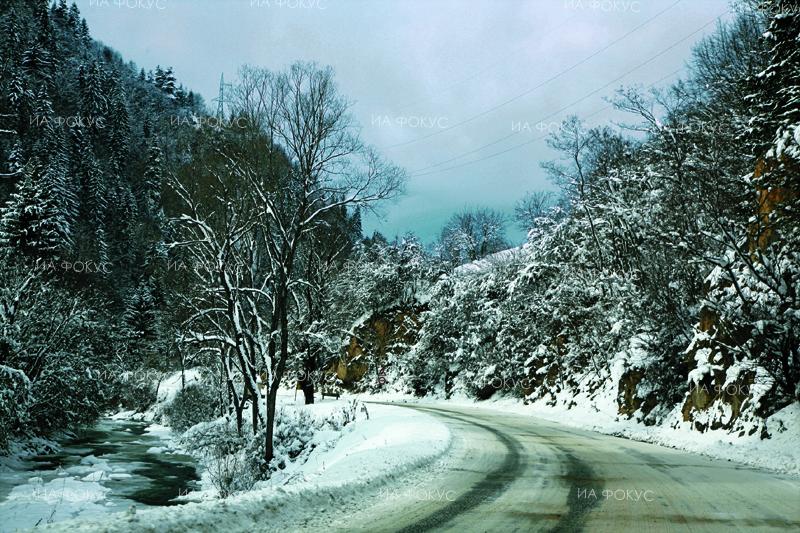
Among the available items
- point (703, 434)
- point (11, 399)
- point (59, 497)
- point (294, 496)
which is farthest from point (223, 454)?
point (703, 434)

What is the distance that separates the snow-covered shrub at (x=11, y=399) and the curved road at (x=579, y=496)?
1433 centimetres

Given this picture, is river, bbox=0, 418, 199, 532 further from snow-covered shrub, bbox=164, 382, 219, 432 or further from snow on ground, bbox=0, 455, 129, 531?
snow-covered shrub, bbox=164, 382, 219, 432

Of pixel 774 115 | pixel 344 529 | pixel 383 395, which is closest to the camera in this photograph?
pixel 344 529

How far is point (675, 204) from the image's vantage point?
41.7 ft

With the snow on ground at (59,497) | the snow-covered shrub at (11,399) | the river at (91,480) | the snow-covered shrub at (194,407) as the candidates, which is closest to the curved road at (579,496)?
the river at (91,480)

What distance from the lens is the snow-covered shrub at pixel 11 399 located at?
15.2 m

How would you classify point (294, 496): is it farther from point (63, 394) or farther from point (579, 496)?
point (63, 394)

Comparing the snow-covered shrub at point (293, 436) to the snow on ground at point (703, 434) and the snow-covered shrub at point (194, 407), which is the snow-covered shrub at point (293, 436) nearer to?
the snow on ground at point (703, 434)

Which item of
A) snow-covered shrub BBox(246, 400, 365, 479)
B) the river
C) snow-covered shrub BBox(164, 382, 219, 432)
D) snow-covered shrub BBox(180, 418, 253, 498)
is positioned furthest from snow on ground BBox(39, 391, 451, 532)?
snow-covered shrub BBox(164, 382, 219, 432)

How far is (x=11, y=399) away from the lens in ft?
51.1

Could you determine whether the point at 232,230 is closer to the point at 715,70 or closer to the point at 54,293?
the point at 54,293

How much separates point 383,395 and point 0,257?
86.4 ft

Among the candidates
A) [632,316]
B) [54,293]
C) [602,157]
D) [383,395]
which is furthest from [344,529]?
[383,395]

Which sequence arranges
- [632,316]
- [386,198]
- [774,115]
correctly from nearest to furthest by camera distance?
[774,115] < [386,198] < [632,316]
